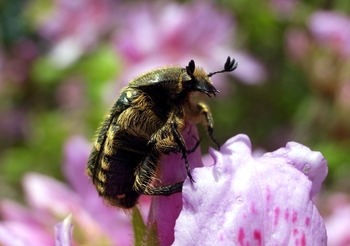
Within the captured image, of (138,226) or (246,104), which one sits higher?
(246,104)

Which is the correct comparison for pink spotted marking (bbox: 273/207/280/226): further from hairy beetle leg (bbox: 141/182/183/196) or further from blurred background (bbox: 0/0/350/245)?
blurred background (bbox: 0/0/350/245)

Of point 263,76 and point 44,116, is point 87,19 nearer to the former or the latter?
point 44,116

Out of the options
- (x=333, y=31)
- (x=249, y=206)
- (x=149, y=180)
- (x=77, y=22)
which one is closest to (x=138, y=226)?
(x=149, y=180)

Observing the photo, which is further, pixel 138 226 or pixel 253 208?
pixel 138 226

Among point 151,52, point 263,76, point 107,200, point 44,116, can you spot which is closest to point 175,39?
point 151,52

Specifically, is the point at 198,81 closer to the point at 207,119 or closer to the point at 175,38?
the point at 207,119

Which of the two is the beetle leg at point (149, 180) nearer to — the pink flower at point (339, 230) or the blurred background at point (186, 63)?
the pink flower at point (339, 230)

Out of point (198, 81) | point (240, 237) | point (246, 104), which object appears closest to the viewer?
point (240, 237)
